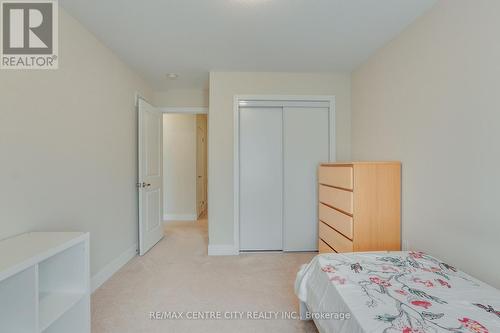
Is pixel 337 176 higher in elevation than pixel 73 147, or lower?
lower

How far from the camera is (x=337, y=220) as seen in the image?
235 centimetres

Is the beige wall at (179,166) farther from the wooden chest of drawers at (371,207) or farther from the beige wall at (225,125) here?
the wooden chest of drawers at (371,207)

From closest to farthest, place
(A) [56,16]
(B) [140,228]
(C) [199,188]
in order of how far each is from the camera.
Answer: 1. (A) [56,16]
2. (B) [140,228]
3. (C) [199,188]

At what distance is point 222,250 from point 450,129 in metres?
2.59

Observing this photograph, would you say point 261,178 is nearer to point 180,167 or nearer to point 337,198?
point 337,198

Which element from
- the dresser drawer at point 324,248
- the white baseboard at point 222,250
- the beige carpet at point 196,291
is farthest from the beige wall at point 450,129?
the white baseboard at point 222,250

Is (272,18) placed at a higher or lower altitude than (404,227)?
higher

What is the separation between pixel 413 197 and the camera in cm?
202

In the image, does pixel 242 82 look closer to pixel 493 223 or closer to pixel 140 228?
pixel 140 228

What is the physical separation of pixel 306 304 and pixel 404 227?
3.74 ft

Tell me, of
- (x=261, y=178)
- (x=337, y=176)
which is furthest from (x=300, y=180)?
(x=337, y=176)

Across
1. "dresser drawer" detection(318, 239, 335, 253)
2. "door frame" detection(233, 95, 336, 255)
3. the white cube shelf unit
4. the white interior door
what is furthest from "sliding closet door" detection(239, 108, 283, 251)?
the white cube shelf unit

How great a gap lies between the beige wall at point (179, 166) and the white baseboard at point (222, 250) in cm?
209

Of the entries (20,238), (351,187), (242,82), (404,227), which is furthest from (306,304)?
(242,82)
